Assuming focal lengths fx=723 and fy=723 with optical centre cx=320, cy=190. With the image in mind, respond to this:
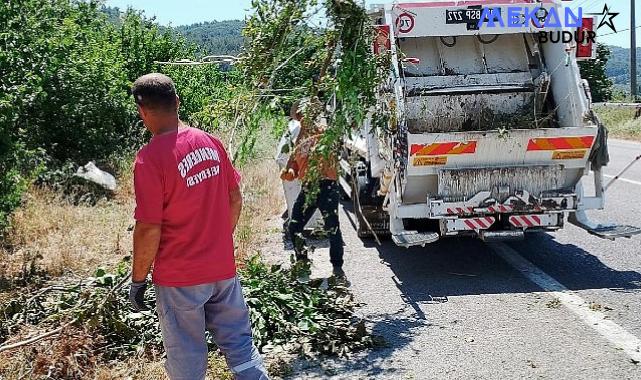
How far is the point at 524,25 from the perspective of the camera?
710 cm

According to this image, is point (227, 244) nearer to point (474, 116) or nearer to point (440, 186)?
point (440, 186)

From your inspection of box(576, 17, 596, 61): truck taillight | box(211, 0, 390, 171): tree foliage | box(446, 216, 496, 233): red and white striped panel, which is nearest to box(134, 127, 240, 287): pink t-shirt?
box(211, 0, 390, 171): tree foliage

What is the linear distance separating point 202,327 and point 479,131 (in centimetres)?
361

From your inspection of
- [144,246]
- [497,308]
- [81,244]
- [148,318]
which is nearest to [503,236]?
[497,308]

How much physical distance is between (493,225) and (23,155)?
455cm

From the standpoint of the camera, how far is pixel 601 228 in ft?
22.5

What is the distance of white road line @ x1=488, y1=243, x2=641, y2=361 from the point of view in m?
4.70

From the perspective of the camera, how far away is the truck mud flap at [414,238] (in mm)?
6452

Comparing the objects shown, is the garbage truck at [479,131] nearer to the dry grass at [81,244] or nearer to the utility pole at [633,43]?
the dry grass at [81,244]

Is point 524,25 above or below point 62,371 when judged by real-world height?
above

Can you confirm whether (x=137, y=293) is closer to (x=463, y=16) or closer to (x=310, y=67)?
(x=310, y=67)

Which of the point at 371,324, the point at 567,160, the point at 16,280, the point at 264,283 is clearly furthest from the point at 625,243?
the point at 16,280

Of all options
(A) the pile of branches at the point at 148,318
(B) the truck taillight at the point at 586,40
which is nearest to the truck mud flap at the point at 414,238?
(A) the pile of branches at the point at 148,318

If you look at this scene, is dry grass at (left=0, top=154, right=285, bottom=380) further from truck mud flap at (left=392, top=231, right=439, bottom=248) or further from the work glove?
truck mud flap at (left=392, top=231, right=439, bottom=248)
